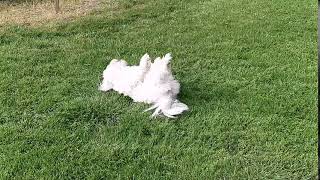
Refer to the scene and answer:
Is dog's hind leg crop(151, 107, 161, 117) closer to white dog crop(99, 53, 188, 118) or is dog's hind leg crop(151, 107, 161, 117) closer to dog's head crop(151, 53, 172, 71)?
white dog crop(99, 53, 188, 118)

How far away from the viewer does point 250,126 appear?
411 cm

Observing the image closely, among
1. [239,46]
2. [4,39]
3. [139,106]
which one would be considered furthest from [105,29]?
[139,106]

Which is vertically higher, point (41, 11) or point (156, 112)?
point (41, 11)

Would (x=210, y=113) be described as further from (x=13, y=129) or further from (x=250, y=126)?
(x=13, y=129)

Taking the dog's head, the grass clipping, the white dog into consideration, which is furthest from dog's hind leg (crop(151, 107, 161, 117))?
the grass clipping

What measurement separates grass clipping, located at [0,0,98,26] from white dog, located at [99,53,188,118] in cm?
190

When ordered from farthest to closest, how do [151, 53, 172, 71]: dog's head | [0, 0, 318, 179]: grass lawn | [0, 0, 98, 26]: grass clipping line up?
[0, 0, 98, 26]: grass clipping → [151, 53, 172, 71]: dog's head → [0, 0, 318, 179]: grass lawn

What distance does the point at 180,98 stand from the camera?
4465 millimetres

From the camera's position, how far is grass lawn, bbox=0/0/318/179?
3650mm

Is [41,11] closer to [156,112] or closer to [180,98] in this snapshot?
[180,98]

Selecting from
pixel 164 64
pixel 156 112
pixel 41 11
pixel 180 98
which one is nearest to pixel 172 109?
pixel 156 112

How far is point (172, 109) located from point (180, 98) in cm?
29

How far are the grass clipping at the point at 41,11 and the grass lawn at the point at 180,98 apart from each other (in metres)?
0.20

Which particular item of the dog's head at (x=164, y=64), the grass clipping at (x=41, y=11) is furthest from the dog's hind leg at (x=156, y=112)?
the grass clipping at (x=41, y=11)
